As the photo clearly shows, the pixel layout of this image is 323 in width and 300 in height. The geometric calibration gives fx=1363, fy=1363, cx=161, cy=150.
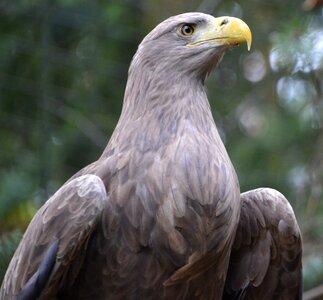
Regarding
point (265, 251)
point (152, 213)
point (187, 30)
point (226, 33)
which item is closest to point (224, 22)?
point (226, 33)

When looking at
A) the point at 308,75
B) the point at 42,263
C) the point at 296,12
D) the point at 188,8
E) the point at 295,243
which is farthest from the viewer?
the point at 188,8

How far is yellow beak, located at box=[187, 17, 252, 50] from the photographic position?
648 centimetres

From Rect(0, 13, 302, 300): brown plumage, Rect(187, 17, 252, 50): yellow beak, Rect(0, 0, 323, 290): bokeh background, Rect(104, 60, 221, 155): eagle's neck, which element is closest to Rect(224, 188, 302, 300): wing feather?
Rect(0, 13, 302, 300): brown plumage

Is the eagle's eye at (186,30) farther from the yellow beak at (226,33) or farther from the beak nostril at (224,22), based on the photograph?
the beak nostril at (224,22)

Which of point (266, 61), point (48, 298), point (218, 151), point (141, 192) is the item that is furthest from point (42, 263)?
point (266, 61)

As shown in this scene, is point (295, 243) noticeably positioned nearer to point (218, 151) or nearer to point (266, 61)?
point (218, 151)

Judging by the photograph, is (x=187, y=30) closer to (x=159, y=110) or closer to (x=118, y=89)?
(x=159, y=110)

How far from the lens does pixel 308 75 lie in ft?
29.4

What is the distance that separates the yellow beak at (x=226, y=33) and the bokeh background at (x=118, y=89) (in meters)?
1.64

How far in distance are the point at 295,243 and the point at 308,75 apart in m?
2.50

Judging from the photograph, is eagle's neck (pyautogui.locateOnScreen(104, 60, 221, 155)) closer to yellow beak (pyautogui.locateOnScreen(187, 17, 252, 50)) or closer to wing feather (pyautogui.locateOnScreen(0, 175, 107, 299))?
yellow beak (pyautogui.locateOnScreen(187, 17, 252, 50))

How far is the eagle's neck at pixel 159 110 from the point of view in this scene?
6.42m

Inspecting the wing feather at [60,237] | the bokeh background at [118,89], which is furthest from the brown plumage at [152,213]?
the bokeh background at [118,89]

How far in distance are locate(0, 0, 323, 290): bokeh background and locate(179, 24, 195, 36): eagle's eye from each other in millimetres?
1584
